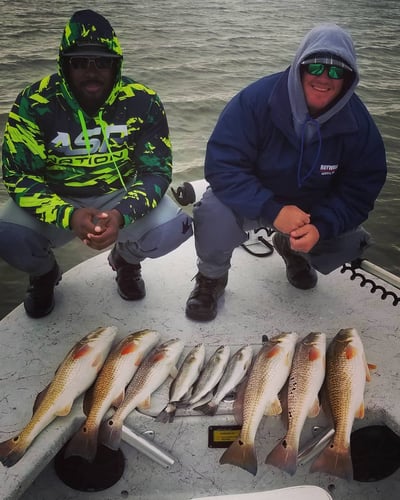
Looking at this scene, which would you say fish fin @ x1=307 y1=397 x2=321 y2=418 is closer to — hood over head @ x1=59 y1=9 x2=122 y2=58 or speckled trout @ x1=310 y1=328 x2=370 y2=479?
speckled trout @ x1=310 y1=328 x2=370 y2=479

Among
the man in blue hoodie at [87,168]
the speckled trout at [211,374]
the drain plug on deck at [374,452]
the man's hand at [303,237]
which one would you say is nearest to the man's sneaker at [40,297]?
the man in blue hoodie at [87,168]

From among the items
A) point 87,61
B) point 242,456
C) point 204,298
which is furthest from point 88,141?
point 242,456

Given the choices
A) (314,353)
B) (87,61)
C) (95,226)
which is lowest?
(314,353)

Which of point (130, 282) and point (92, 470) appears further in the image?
point (130, 282)

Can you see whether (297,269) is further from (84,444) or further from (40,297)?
(84,444)

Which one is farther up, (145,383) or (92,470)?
(145,383)

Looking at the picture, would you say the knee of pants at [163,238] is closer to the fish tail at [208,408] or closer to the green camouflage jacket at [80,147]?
the green camouflage jacket at [80,147]

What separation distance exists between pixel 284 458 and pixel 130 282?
130 centimetres

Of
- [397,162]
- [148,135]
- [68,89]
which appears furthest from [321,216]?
[397,162]

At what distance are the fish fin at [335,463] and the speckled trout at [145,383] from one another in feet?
2.35

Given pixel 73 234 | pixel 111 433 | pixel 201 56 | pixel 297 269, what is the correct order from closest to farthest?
pixel 111 433, pixel 73 234, pixel 297 269, pixel 201 56

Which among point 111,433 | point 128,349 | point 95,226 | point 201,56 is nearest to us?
point 111,433

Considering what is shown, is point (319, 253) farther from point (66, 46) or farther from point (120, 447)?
point (66, 46)

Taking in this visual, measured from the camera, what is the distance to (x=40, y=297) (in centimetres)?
271
